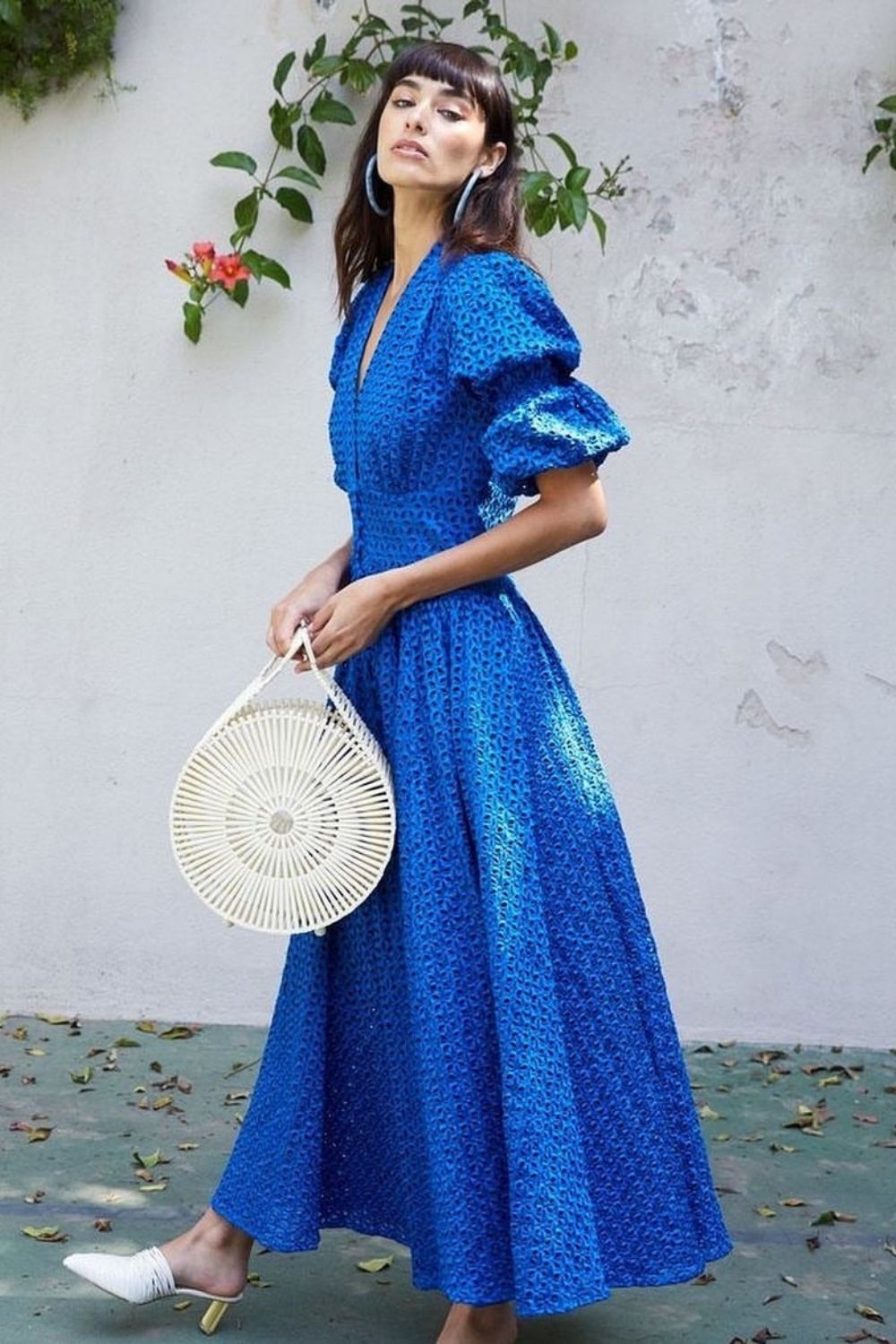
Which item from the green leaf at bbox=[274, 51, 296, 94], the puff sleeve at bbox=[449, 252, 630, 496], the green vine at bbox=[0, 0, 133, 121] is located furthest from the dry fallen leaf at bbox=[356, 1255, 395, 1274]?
the green vine at bbox=[0, 0, 133, 121]

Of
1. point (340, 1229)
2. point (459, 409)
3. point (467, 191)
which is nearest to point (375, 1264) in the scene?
point (340, 1229)

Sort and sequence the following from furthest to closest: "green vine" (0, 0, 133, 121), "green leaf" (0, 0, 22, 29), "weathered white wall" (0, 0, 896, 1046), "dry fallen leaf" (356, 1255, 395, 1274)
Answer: "weathered white wall" (0, 0, 896, 1046) < "green vine" (0, 0, 133, 121) < "green leaf" (0, 0, 22, 29) < "dry fallen leaf" (356, 1255, 395, 1274)

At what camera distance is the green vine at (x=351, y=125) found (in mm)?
3775

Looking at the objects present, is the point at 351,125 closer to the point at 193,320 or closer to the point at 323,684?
the point at 193,320

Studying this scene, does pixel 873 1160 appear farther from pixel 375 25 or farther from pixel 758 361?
pixel 375 25

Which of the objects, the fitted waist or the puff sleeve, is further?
the fitted waist

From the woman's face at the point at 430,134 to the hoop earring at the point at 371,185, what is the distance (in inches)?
4.8

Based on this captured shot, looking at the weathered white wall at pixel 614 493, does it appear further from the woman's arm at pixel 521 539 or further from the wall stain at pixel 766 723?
the woman's arm at pixel 521 539

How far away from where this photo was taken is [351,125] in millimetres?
3838

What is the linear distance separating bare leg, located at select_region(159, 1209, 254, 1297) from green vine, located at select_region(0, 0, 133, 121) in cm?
234

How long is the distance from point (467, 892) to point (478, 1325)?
1.84 ft

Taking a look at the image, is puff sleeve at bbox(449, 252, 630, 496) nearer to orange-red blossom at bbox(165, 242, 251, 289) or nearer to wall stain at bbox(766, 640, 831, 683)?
orange-red blossom at bbox(165, 242, 251, 289)

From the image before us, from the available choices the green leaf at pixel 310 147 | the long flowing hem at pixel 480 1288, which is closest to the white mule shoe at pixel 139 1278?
the long flowing hem at pixel 480 1288

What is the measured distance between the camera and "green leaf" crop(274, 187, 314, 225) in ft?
12.8
